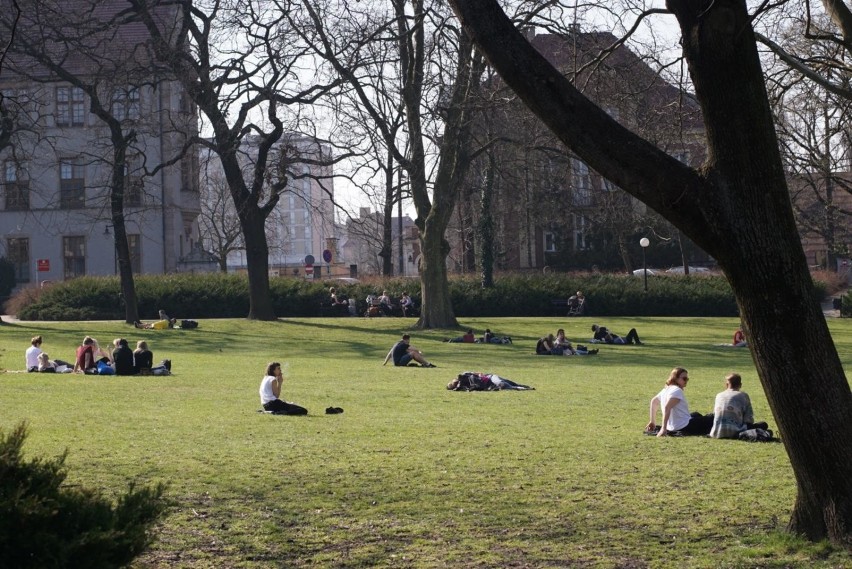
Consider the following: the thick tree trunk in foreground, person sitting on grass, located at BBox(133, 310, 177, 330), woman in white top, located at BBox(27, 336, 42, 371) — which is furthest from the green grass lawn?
person sitting on grass, located at BBox(133, 310, 177, 330)

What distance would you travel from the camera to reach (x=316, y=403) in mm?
20359

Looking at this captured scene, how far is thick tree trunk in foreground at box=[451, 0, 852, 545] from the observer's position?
7.71m

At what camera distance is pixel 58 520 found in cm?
566

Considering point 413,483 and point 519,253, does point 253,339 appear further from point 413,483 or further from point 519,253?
point 519,253

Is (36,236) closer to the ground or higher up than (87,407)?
higher up

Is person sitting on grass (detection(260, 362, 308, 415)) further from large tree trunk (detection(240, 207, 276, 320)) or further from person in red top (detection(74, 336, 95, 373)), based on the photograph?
large tree trunk (detection(240, 207, 276, 320))

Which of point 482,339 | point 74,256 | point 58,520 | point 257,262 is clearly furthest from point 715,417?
point 74,256

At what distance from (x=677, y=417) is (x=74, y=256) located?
60.1 meters

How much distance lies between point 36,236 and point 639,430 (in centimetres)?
5982

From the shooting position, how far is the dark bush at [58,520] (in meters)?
5.41

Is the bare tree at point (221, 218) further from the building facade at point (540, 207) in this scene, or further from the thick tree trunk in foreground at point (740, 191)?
the thick tree trunk in foreground at point (740, 191)

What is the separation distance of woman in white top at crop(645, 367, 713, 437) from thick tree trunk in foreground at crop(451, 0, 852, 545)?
7806mm

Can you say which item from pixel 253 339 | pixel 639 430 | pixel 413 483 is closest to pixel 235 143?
pixel 253 339

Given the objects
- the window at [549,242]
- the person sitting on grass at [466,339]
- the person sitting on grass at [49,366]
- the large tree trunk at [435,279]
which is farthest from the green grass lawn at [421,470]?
the window at [549,242]
